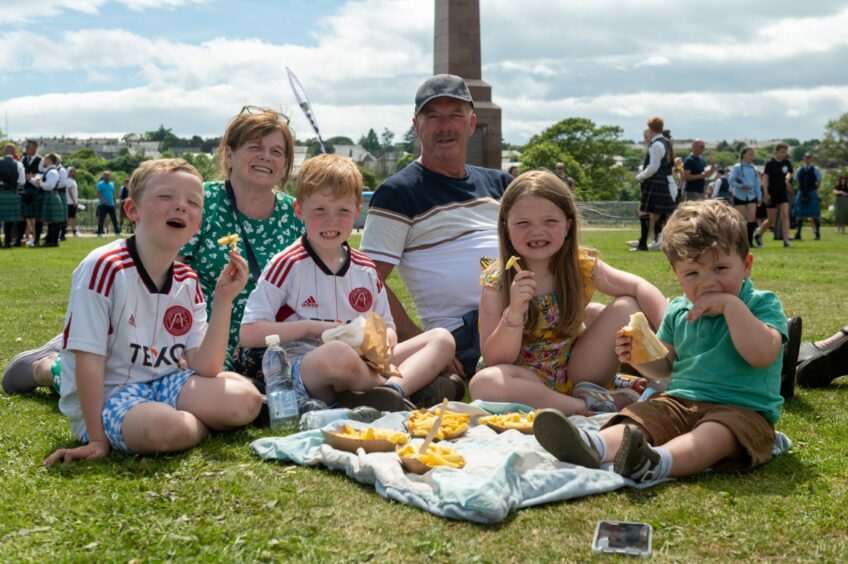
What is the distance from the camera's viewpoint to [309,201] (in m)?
4.64

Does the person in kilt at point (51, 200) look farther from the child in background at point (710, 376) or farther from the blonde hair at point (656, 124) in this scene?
the child in background at point (710, 376)

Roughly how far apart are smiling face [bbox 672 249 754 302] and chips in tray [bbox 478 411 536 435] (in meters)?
0.88

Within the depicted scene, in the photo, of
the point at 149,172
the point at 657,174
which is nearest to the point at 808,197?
the point at 657,174

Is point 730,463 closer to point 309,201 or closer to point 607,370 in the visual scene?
point 607,370

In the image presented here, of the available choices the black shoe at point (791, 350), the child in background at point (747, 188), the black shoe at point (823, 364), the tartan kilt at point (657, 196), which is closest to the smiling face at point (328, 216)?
the black shoe at point (791, 350)

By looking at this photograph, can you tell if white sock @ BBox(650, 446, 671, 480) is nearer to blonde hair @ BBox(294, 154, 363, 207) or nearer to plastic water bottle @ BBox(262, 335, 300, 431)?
plastic water bottle @ BBox(262, 335, 300, 431)

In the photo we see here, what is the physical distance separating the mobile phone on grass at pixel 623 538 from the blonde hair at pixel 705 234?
1188 millimetres

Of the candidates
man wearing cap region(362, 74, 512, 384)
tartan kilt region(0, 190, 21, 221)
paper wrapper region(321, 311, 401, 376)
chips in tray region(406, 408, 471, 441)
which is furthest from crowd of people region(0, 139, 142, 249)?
chips in tray region(406, 408, 471, 441)

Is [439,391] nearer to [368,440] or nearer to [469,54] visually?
[368,440]

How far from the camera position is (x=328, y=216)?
4.59 m

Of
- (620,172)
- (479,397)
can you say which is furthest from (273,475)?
(620,172)

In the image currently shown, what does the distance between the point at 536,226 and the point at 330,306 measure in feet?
3.66

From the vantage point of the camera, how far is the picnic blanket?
9.53 feet

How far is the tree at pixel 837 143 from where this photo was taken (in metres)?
Result: 93.2
